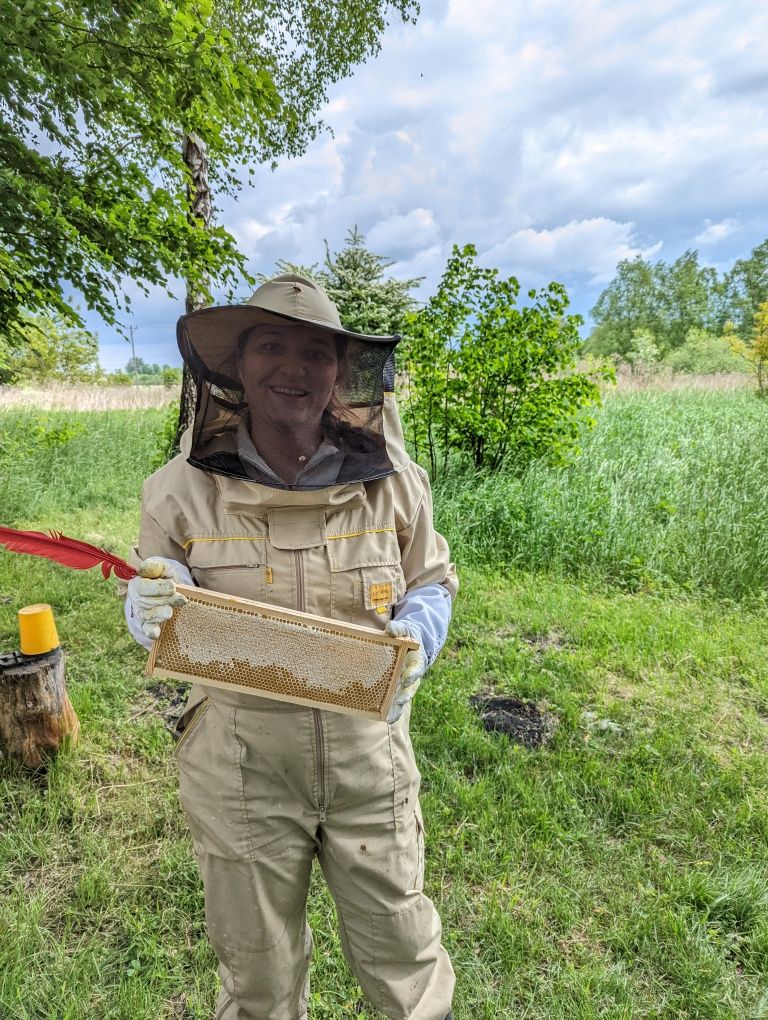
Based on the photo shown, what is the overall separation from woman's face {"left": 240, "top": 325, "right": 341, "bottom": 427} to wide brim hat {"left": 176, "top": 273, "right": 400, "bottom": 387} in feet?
0.12

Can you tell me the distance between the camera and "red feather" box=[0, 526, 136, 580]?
1408 millimetres

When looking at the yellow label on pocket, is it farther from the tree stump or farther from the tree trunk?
the tree trunk

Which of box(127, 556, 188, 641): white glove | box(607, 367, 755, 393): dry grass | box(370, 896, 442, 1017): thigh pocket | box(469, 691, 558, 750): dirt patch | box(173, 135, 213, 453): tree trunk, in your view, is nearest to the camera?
box(127, 556, 188, 641): white glove

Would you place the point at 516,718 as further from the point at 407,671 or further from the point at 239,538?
the point at 239,538

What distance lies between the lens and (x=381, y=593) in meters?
1.47

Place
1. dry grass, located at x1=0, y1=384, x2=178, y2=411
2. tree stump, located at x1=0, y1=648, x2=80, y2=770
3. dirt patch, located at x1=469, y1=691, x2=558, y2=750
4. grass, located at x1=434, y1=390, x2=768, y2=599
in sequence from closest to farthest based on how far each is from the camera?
tree stump, located at x1=0, y1=648, x2=80, y2=770
dirt patch, located at x1=469, y1=691, x2=558, y2=750
grass, located at x1=434, y1=390, x2=768, y2=599
dry grass, located at x1=0, y1=384, x2=178, y2=411

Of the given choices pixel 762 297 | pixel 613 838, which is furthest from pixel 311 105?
pixel 762 297

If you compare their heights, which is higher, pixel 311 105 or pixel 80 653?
pixel 311 105

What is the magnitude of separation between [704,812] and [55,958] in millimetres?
2741

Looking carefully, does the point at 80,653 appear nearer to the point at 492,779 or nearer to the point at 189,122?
the point at 492,779

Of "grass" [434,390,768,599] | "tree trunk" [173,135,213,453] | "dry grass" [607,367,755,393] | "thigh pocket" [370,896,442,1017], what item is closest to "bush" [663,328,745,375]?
"dry grass" [607,367,755,393]

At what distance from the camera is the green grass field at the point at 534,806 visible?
2.01 metres

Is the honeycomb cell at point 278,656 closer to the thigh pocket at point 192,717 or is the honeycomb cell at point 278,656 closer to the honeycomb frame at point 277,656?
the honeycomb frame at point 277,656

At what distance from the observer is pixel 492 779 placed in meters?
2.87
